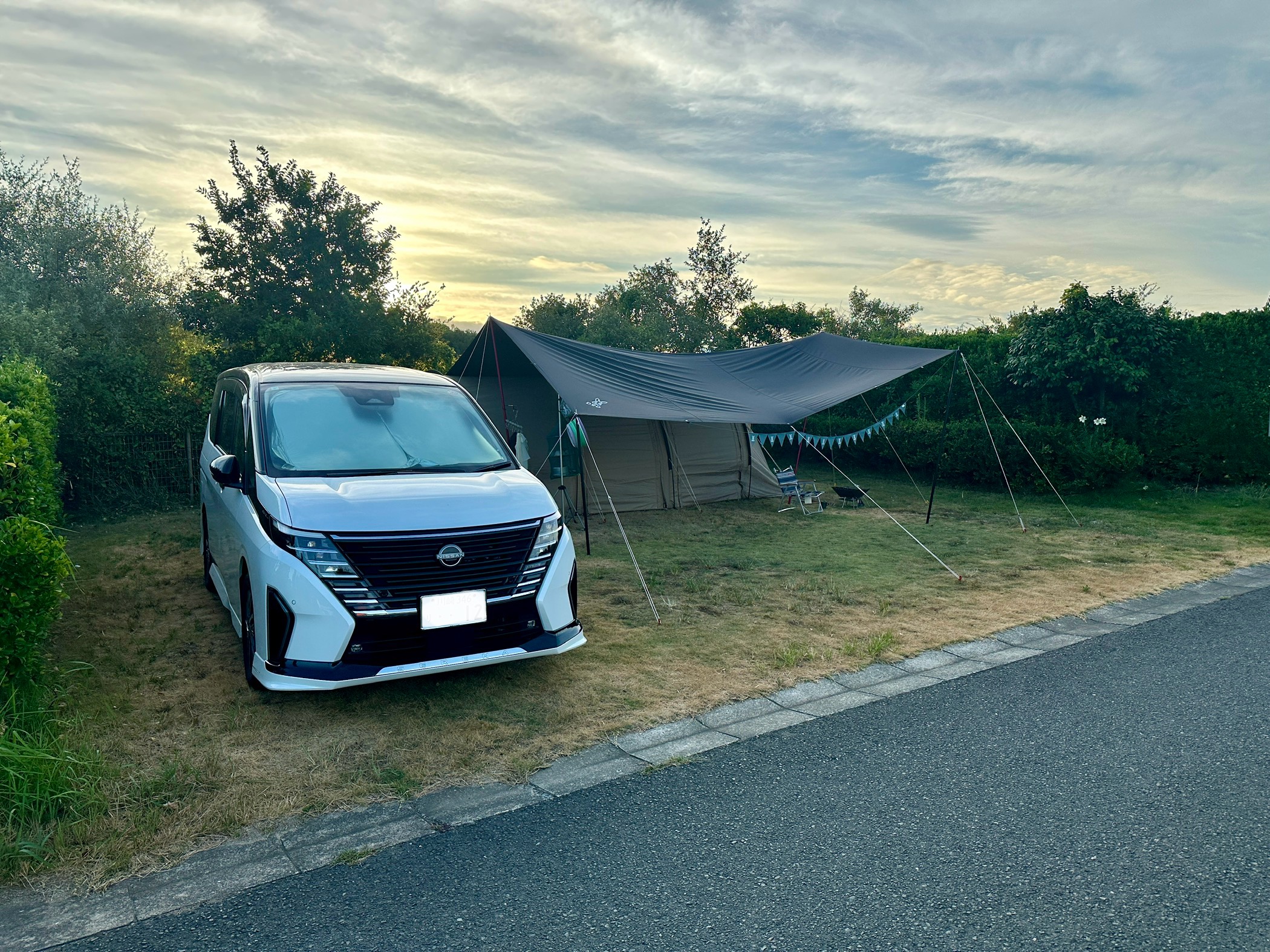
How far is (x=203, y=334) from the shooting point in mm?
18062

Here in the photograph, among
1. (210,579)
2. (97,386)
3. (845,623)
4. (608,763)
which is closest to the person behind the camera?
(608,763)

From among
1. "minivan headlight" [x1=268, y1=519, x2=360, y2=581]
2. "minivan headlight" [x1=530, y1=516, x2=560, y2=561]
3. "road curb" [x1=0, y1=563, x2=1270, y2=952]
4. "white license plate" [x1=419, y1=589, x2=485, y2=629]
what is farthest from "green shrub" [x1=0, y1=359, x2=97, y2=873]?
"minivan headlight" [x1=530, y1=516, x2=560, y2=561]

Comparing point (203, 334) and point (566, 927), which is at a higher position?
point (203, 334)

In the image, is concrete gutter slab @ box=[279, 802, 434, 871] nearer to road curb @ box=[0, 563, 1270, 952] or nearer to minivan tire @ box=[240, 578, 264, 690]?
road curb @ box=[0, 563, 1270, 952]

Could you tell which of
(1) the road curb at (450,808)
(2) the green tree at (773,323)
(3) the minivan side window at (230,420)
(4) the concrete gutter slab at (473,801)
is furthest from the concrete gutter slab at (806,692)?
(2) the green tree at (773,323)

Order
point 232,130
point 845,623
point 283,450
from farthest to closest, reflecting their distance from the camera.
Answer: point 232,130
point 845,623
point 283,450

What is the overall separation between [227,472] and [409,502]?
4.49 feet

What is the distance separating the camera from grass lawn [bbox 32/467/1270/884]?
338cm

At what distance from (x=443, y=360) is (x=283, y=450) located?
15210 mm

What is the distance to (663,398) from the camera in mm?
8648

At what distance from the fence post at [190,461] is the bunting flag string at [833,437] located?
8.16 m

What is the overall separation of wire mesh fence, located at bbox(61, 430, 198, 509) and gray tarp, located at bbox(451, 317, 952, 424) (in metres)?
4.11

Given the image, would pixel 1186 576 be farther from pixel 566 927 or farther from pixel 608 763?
pixel 566 927

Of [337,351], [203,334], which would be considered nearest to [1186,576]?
[337,351]
